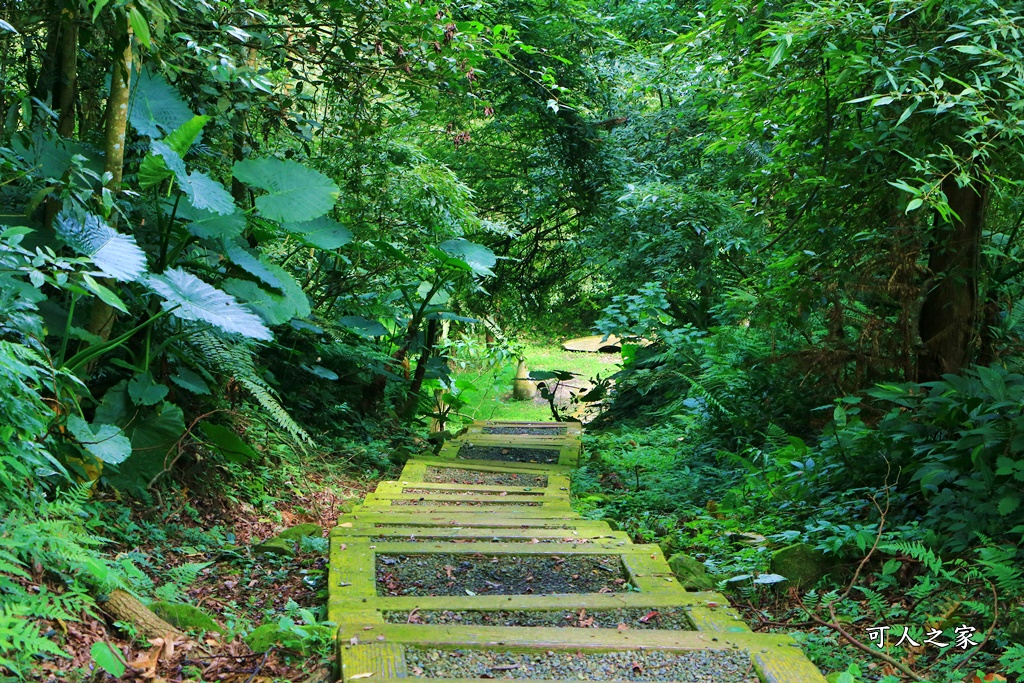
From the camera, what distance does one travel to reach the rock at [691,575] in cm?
307

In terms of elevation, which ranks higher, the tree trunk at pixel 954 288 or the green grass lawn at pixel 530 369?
the tree trunk at pixel 954 288

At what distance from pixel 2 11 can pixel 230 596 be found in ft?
8.21

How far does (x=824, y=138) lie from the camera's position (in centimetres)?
378

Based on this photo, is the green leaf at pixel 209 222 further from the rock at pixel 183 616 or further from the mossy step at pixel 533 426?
the mossy step at pixel 533 426

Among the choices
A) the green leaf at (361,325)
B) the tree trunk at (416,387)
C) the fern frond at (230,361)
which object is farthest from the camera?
the tree trunk at (416,387)

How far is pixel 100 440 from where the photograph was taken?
2.92 meters

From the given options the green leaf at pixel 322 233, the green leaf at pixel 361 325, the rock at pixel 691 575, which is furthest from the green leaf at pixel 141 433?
the green leaf at pixel 361 325

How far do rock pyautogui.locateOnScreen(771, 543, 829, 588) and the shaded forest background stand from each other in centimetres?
5

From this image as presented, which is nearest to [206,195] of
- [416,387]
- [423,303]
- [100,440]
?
[100,440]

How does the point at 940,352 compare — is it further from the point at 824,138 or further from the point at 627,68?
the point at 627,68

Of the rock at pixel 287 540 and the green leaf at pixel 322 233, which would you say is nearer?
the rock at pixel 287 540

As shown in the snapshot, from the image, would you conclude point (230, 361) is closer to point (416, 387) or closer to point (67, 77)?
point (67, 77)

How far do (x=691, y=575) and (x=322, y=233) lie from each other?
2.64 m

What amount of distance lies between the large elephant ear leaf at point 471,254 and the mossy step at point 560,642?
404 centimetres
